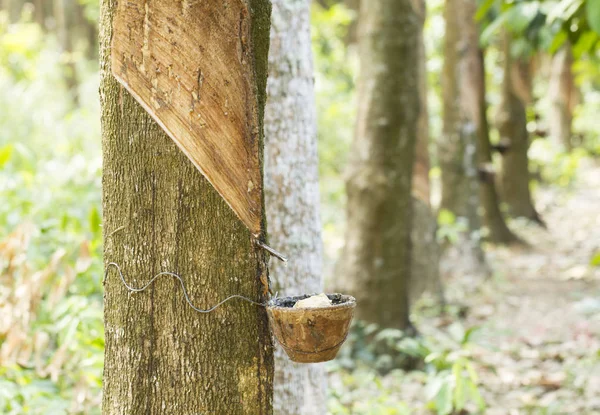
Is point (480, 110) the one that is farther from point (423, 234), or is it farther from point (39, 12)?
point (39, 12)

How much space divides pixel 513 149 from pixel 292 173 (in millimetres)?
8686

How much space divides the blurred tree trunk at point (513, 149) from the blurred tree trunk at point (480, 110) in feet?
4.59

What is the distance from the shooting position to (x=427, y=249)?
7.13 m

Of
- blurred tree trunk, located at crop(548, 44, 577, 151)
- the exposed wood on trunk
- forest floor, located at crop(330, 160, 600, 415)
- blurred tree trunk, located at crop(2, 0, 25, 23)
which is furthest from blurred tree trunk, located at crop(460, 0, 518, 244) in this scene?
blurred tree trunk, located at crop(2, 0, 25, 23)

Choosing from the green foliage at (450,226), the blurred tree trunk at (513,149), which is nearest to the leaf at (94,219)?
the green foliage at (450,226)

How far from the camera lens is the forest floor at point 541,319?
15.0 feet

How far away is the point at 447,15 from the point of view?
8508 millimetres

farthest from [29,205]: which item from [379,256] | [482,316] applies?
[482,316]

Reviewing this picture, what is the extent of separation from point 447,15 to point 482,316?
3923 mm

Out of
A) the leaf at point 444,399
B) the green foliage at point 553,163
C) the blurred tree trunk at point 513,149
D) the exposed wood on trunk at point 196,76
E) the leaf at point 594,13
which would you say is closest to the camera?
the exposed wood on trunk at point 196,76

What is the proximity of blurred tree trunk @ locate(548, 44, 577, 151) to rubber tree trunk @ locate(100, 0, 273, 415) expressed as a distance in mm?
11772

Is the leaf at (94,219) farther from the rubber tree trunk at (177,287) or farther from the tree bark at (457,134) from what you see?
the tree bark at (457,134)

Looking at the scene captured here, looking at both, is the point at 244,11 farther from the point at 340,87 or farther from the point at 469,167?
the point at 340,87

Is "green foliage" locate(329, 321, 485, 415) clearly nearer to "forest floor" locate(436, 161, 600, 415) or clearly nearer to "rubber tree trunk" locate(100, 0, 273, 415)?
"forest floor" locate(436, 161, 600, 415)
